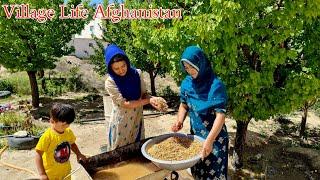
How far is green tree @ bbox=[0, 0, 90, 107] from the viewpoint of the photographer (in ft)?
40.1

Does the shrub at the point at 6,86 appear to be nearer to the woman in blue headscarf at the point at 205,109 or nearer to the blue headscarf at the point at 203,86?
the woman in blue headscarf at the point at 205,109

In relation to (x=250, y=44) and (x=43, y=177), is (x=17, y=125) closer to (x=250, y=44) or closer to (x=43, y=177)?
(x=43, y=177)

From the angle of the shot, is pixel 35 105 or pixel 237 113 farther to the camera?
pixel 35 105

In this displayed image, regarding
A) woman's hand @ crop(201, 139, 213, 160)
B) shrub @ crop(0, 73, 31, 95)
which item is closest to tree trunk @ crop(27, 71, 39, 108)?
shrub @ crop(0, 73, 31, 95)

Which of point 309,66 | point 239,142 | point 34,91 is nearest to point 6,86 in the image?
point 34,91

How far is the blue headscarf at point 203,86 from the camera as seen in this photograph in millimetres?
4160

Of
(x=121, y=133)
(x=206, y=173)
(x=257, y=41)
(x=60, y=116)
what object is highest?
(x=257, y=41)

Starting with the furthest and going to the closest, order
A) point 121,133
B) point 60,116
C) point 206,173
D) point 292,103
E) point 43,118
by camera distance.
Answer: point 43,118, point 292,103, point 121,133, point 206,173, point 60,116

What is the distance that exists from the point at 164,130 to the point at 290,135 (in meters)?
3.73

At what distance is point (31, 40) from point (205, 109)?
9817 millimetres

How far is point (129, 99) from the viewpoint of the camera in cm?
487

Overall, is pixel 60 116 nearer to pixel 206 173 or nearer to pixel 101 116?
pixel 206 173

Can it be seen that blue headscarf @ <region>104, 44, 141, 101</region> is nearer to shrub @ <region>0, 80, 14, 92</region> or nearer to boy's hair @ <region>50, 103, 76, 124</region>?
boy's hair @ <region>50, 103, 76, 124</region>

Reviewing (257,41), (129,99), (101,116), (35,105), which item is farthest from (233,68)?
(35,105)
